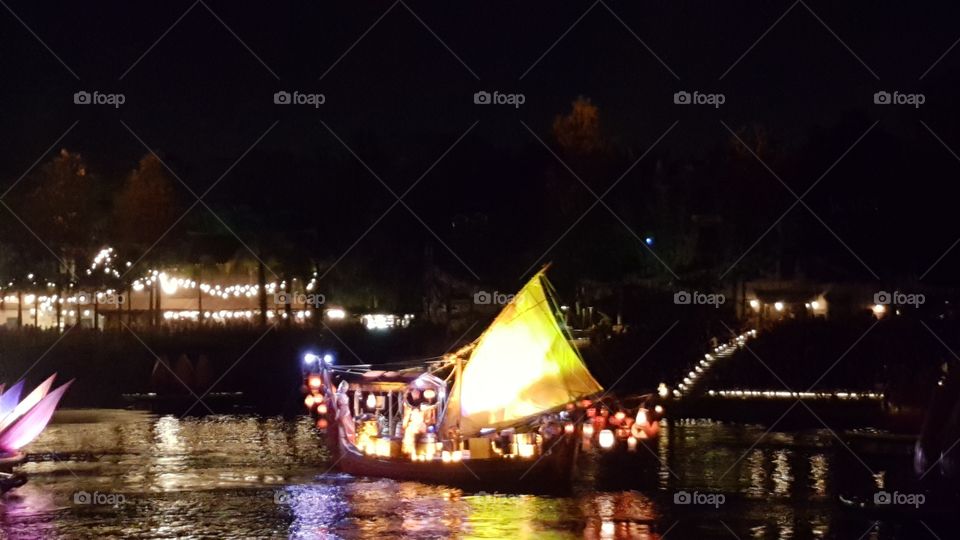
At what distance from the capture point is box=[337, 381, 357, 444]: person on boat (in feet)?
127

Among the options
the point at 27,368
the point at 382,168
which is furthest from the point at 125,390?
the point at 382,168

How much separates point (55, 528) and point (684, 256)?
4873 cm

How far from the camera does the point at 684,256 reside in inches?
2977

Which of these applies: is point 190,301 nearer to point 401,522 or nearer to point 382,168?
point 382,168

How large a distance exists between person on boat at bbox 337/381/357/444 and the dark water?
1.35m

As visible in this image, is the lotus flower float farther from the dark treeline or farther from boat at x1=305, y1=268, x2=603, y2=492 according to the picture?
the dark treeline

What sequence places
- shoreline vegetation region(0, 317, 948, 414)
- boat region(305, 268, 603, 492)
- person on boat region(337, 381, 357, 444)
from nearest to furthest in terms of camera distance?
boat region(305, 268, 603, 492) < person on boat region(337, 381, 357, 444) < shoreline vegetation region(0, 317, 948, 414)

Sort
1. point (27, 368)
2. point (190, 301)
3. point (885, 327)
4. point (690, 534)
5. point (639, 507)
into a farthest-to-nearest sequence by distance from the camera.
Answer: point (190, 301) < point (27, 368) < point (885, 327) < point (639, 507) < point (690, 534)

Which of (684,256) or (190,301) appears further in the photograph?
(190,301)

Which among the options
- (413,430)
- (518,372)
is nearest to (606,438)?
(518,372)

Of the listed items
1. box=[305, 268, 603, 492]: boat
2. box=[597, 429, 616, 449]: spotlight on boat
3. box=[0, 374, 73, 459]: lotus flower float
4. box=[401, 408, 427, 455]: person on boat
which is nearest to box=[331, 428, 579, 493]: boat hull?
box=[305, 268, 603, 492]: boat

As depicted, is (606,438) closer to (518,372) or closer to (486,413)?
(486,413)

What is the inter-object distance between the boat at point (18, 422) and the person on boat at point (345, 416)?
7432 mm

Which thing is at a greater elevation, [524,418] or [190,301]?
[190,301]
